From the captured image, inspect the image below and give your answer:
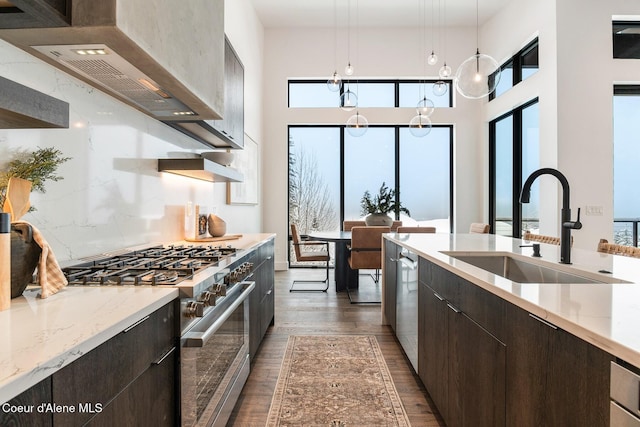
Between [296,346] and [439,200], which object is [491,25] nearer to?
[439,200]

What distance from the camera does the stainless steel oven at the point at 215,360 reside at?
1.22 metres

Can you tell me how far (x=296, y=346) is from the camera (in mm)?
2885

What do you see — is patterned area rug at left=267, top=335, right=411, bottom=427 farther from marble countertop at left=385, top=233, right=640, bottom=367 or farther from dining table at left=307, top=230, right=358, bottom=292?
dining table at left=307, top=230, right=358, bottom=292

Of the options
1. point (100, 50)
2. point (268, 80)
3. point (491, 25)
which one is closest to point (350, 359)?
point (100, 50)

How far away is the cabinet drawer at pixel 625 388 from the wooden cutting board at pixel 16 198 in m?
1.58

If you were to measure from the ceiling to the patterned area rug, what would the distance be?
5173 mm

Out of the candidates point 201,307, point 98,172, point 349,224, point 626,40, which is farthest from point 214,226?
point 626,40

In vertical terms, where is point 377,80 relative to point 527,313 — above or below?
above

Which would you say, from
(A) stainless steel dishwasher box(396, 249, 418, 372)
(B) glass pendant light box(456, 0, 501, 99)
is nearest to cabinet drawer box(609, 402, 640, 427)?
(A) stainless steel dishwasher box(396, 249, 418, 372)

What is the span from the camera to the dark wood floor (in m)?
1.98

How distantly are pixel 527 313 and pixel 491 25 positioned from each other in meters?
6.64

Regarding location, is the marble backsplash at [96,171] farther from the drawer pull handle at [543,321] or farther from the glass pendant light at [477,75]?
the glass pendant light at [477,75]

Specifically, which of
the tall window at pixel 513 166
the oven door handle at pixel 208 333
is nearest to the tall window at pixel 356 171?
the tall window at pixel 513 166

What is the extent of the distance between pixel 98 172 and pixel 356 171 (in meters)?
5.26
